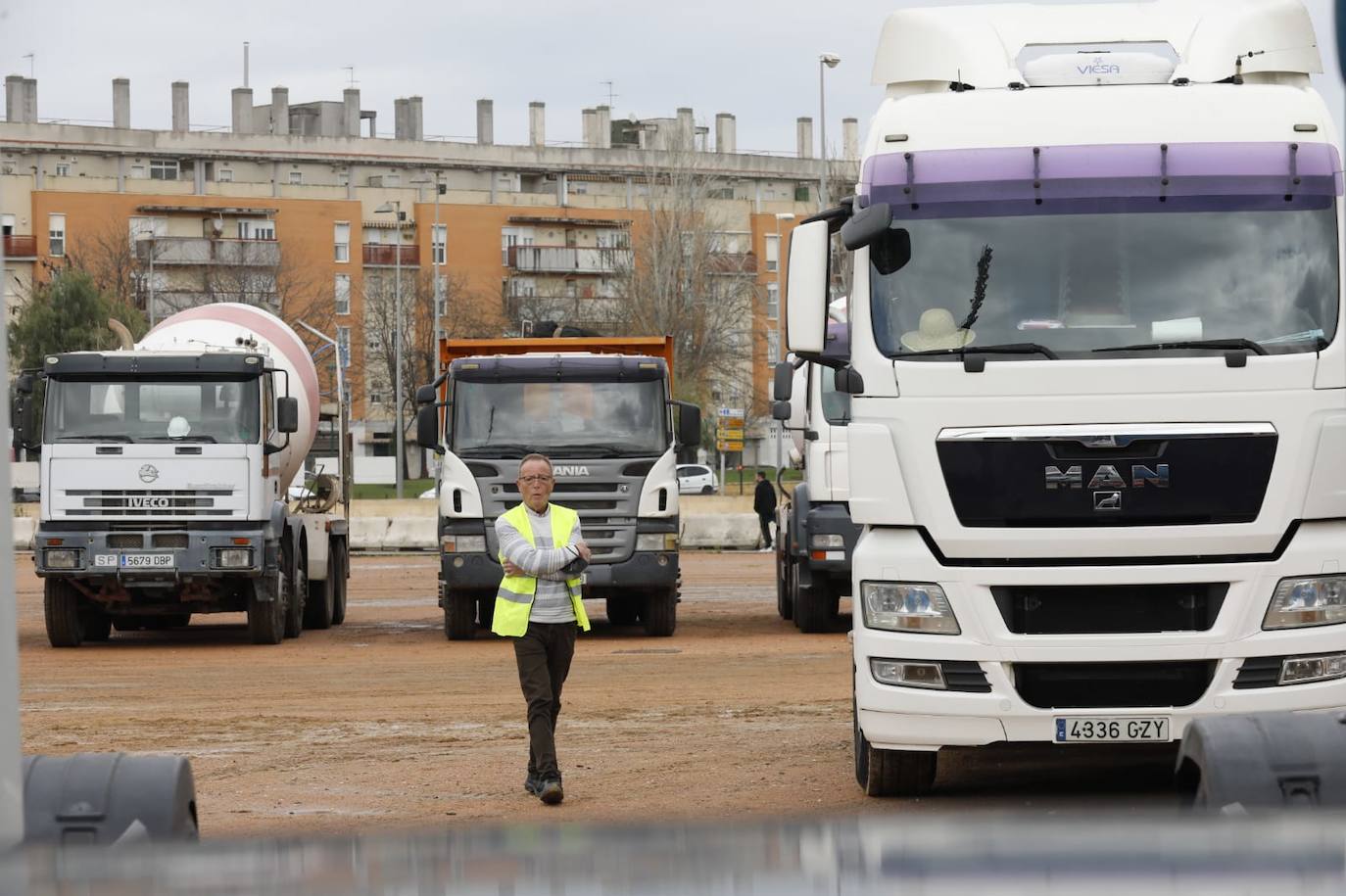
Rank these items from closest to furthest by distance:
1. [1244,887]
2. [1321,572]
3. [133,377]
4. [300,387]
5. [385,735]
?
1. [1244,887]
2. [1321,572]
3. [385,735]
4. [133,377]
5. [300,387]

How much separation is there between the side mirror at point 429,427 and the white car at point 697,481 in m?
58.2

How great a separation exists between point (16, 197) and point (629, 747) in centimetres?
9018

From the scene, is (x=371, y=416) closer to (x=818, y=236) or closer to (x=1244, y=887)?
(x=818, y=236)

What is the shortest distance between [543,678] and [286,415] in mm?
10944

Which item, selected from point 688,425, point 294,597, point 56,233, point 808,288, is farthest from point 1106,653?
point 56,233

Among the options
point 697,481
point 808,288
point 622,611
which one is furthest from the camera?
point 697,481

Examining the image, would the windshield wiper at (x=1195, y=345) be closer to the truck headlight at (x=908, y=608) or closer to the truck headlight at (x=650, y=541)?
the truck headlight at (x=908, y=608)

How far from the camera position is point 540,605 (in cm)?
1134

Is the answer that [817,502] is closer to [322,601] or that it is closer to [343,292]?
[322,601]

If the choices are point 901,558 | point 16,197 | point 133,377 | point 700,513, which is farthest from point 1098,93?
point 16,197

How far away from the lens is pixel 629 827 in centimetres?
346

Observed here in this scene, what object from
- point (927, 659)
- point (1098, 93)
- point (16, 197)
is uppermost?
point (16, 197)

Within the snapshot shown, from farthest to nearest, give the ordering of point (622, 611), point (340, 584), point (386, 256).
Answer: point (386, 256), point (340, 584), point (622, 611)

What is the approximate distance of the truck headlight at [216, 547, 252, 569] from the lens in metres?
21.1
